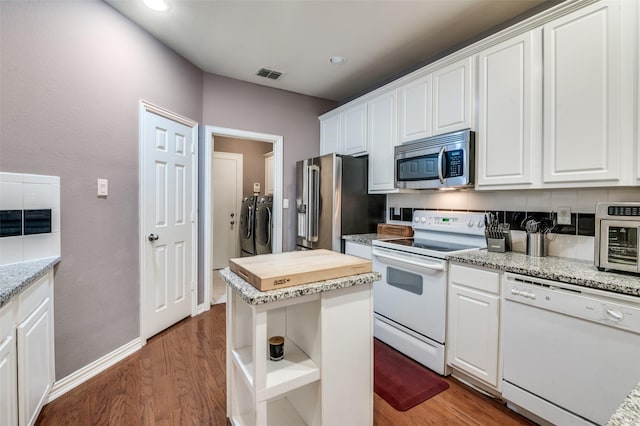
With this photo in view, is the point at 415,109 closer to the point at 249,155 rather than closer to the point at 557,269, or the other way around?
the point at 557,269

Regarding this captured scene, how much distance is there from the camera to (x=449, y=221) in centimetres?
266

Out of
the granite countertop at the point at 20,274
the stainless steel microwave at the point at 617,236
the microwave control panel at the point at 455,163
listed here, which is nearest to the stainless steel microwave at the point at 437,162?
the microwave control panel at the point at 455,163

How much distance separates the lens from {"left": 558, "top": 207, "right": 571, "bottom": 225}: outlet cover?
2.00 meters

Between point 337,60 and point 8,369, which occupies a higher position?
point 337,60

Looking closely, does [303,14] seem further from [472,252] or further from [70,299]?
[70,299]

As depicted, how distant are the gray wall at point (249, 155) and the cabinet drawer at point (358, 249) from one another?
2.91 metres

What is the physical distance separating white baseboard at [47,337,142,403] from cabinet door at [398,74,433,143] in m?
2.96

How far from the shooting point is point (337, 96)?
4090 millimetres

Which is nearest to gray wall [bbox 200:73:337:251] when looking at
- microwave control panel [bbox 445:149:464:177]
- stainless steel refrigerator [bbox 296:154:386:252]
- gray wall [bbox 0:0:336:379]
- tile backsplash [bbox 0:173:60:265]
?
stainless steel refrigerator [bbox 296:154:386:252]

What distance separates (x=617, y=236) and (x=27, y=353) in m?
3.04

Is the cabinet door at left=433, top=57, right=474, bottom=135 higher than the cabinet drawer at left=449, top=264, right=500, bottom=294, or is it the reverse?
the cabinet door at left=433, top=57, right=474, bottom=135

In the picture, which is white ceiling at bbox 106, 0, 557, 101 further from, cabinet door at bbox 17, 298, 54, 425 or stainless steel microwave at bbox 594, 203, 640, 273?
cabinet door at bbox 17, 298, 54, 425

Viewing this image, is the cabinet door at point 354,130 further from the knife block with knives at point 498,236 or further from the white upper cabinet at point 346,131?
the knife block with knives at point 498,236

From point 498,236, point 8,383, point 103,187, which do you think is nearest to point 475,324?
point 498,236
